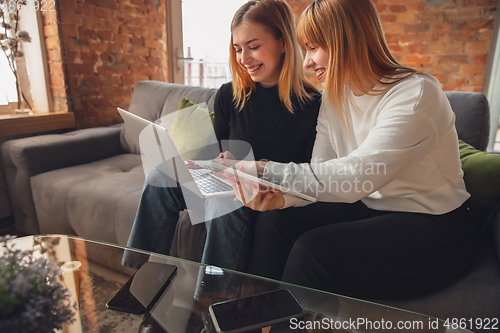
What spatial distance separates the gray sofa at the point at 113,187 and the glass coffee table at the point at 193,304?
229mm

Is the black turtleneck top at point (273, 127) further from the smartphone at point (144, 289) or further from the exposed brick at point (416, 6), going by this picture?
the exposed brick at point (416, 6)

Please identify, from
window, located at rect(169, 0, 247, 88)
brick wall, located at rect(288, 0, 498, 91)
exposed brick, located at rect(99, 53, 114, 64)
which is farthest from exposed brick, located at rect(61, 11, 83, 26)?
brick wall, located at rect(288, 0, 498, 91)

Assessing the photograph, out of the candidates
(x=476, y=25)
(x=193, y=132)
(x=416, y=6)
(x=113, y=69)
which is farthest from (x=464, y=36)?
(x=113, y=69)

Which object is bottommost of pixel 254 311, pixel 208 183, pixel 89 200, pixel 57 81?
pixel 89 200

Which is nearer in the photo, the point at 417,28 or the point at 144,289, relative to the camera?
the point at 144,289

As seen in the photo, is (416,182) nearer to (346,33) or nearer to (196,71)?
(346,33)

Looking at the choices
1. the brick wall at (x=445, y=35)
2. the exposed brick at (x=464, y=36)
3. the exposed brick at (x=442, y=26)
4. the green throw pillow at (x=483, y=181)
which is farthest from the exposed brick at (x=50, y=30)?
the exposed brick at (x=464, y=36)

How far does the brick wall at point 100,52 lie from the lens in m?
1.96

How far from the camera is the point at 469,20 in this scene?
2.35 m

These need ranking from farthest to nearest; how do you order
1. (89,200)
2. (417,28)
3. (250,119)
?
(417,28) → (89,200) → (250,119)

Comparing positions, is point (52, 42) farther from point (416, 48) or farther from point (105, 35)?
point (416, 48)

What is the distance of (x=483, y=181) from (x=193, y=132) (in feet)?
3.67

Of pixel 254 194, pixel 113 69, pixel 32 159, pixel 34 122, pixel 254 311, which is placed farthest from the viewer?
pixel 113 69

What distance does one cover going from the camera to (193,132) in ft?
4.86
